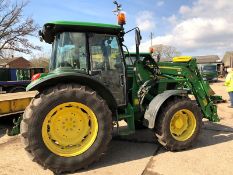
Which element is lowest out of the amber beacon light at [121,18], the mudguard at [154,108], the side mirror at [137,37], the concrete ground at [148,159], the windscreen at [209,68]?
the concrete ground at [148,159]

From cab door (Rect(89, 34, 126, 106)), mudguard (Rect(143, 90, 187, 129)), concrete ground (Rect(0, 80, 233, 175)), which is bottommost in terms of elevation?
concrete ground (Rect(0, 80, 233, 175))

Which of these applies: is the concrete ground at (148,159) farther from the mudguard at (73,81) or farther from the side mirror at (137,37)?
the side mirror at (137,37)

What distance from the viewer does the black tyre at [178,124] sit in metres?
5.30

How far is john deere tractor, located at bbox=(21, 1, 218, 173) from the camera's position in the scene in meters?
4.39

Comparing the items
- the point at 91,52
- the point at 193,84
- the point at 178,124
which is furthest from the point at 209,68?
the point at 91,52

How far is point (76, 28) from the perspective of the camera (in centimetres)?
484

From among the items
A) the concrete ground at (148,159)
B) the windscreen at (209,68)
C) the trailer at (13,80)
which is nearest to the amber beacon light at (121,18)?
the concrete ground at (148,159)

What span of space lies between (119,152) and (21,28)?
30.0 m

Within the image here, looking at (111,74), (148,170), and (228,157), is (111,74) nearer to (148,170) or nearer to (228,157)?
(148,170)

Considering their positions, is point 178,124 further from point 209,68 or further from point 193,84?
point 209,68

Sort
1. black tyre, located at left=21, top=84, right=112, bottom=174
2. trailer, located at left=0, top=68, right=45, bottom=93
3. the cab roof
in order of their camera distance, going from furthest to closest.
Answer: trailer, located at left=0, top=68, right=45, bottom=93, the cab roof, black tyre, located at left=21, top=84, right=112, bottom=174

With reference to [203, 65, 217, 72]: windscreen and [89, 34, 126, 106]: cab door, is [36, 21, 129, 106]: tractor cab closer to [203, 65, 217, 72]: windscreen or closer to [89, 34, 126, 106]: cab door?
[89, 34, 126, 106]: cab door

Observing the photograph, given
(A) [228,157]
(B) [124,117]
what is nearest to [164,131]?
(B) [124,117]

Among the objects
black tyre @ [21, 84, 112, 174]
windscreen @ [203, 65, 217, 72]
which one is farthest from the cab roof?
windscreen @ [203, 65, 217, 72]
